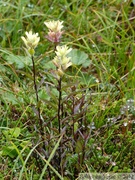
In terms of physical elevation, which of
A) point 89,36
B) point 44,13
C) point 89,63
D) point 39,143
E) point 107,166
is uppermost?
point 44,13

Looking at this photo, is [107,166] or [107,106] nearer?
[107,166]

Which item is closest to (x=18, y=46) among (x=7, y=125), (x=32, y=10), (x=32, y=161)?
(x=32, y=10)

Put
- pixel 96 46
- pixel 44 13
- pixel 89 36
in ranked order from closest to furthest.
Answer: pixel 96 46 < pixel 89 36 < pixel 44 13

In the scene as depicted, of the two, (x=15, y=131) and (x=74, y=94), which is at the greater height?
(x=74, y=94)

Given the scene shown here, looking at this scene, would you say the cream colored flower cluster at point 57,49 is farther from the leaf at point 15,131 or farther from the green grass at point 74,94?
the leaf at point 15,131

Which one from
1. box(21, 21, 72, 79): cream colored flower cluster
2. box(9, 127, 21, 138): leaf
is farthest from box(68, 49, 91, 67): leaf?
box(21, 21, 72, 79): cream colored flower cluster

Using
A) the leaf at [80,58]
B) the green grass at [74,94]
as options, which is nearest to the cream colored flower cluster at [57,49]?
the green grass at [74,94]

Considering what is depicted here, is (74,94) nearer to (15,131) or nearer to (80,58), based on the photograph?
(15,131)

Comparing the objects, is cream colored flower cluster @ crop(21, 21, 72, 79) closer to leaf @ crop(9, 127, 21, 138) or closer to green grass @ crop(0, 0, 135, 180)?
green grass @ crop(0, 0, 135, 180)

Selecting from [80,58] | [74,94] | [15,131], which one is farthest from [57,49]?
[80,58]

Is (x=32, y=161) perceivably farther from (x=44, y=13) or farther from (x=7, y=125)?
(x=44, y=13)
